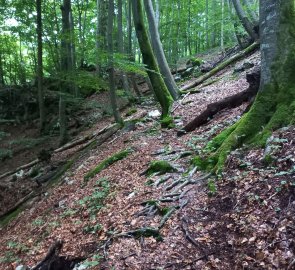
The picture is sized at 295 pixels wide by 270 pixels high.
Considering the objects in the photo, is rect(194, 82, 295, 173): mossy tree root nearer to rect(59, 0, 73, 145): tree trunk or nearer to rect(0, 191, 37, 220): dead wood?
rect(0, 191, 37, 220): dead wood

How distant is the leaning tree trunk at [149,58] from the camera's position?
11281 millimetres

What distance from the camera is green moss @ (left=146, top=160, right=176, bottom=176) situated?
6.82 meters

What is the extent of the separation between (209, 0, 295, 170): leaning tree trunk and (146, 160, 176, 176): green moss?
1.06 metres

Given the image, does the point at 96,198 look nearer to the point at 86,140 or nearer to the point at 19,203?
the point at 19,203

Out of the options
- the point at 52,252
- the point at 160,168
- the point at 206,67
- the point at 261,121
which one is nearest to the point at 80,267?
the point at 52,252

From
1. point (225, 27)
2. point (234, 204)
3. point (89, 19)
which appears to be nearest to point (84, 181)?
point (234, 204)

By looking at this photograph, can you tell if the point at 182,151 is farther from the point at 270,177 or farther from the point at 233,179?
the point at 270,177

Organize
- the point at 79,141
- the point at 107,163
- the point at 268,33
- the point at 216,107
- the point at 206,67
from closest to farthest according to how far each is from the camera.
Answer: the point at 268,33 → the point at 216,107 → the point at 107,163 → the point at 79,141 → the point at 206,67

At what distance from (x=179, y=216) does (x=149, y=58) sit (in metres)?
7.55

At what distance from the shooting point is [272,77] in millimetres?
6141

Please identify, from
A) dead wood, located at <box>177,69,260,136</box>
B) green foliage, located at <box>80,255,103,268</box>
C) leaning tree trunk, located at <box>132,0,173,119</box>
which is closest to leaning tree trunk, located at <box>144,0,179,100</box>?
leaning tree trunk, located at <box>132,0,173,119</box>

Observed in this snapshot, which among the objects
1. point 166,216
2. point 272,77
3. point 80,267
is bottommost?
point 80,267

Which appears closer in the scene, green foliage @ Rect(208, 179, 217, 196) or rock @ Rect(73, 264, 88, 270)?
rock @ Rect(73, 264, 88, 270)

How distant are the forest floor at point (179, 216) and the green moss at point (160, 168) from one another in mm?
135
